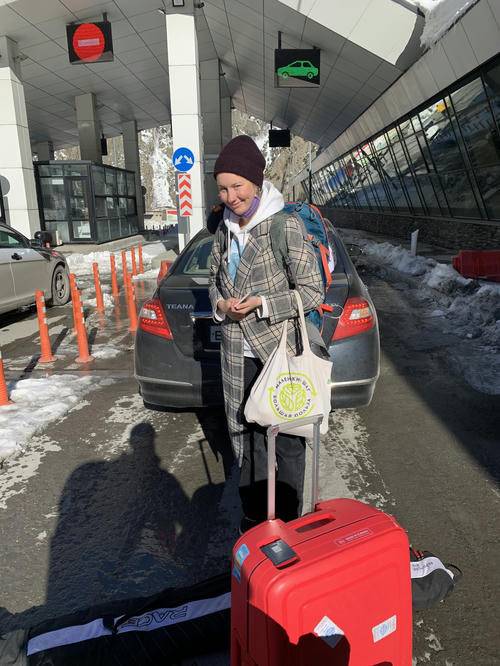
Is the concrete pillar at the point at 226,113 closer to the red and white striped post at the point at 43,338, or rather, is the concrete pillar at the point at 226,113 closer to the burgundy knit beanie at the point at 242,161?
the red and white striped post at the point at 43,338

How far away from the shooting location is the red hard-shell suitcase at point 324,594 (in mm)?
1438

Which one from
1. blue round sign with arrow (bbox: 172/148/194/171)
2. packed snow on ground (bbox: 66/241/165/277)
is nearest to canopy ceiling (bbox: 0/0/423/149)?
blue round sign with arrow (bbox: 172/148/194/171)

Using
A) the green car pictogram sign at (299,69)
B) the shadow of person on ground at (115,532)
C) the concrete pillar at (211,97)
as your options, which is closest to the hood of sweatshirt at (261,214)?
the shadow of person on ground at (115,532)

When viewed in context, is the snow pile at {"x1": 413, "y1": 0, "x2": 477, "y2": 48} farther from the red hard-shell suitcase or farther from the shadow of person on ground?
the red hard-shell suitcase

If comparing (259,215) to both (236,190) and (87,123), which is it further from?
(87,123)

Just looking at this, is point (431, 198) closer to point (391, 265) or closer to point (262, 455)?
point (391, 265)

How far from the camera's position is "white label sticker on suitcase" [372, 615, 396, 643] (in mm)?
1572

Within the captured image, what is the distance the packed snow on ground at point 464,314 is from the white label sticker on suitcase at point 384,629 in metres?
4.02

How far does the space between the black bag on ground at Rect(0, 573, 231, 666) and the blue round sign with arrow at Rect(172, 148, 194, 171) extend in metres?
13.7

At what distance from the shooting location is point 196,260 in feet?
15.2

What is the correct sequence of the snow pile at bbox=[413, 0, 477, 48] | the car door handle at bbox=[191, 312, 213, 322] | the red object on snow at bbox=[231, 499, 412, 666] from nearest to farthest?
1. the red object on snow at bbox=[231, 499, 412, 666]
2. the car door handle at bbox=[191, 312, 213, 322]
3. the snow pile at bbox=[413, 0, 477, 48]

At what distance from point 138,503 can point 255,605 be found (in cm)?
194

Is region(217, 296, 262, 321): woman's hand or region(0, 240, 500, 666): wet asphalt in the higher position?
region(217, 296, 262, 321): woman's hand

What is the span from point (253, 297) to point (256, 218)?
39 cm
